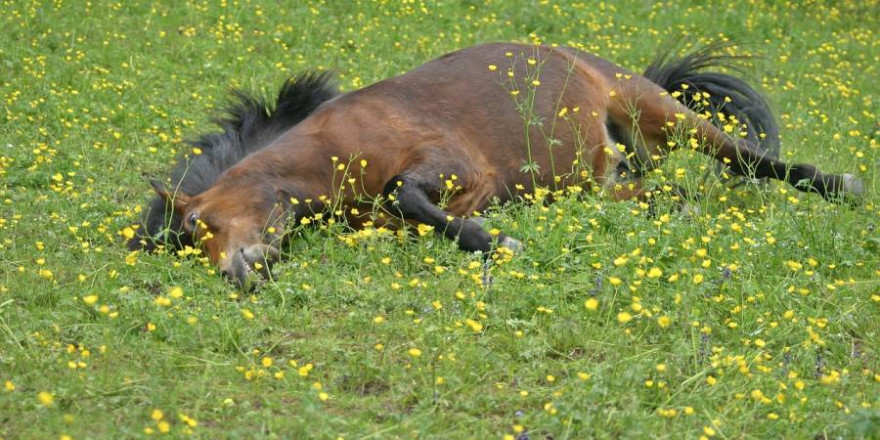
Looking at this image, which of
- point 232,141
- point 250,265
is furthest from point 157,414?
point 232,141

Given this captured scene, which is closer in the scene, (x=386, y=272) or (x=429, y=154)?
(x=386, y=272)

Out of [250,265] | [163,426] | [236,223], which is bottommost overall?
[250,265]

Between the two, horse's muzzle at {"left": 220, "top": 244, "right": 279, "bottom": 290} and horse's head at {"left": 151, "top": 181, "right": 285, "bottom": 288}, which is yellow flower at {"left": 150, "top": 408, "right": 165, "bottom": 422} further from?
horse's head at {"left": 151, "top": 181, "right": 285, "bottom": 288}

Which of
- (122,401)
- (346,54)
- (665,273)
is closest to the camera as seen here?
(122,401)

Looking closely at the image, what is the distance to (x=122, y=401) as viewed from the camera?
4441mm

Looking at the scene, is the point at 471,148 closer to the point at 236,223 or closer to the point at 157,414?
the point at 236,223

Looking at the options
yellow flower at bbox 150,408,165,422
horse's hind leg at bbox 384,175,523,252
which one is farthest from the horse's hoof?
yellow flower at bbox 150,408,165,422

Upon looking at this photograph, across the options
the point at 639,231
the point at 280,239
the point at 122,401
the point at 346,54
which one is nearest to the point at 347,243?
the point at 280,239

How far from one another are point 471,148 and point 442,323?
7.23 ft

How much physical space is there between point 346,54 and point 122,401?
732cm

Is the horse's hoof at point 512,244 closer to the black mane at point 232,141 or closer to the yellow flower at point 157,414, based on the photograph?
the black mane at point 232,141

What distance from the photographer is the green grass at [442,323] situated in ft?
14.4

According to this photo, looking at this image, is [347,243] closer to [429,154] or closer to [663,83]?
[429,154]

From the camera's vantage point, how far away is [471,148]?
23.8ft
